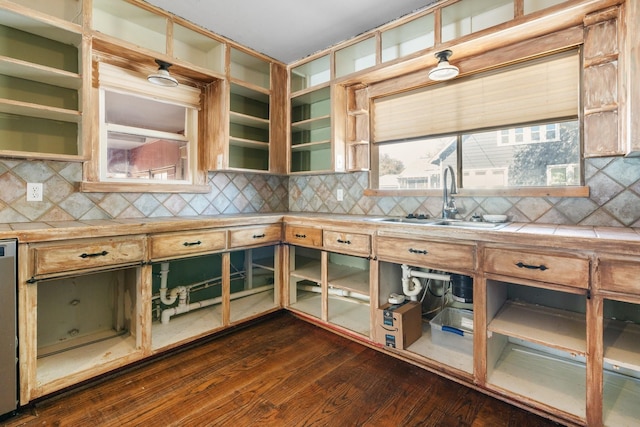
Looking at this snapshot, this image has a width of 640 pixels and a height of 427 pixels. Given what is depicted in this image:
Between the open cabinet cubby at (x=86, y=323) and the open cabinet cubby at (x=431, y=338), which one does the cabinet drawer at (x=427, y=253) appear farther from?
the open cabinet cubby at (x=86, y=323)

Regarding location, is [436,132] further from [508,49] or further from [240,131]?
[240,131]

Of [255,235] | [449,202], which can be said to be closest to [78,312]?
[255,235]

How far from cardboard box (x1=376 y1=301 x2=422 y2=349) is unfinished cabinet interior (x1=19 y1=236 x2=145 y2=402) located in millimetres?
1613

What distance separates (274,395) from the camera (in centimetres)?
178

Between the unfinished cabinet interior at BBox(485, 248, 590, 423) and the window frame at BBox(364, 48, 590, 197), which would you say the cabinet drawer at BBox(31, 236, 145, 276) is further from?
the unfinished cabinet interior at BBox(485, 248, 590, 423)

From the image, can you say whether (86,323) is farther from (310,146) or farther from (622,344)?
(622,344)

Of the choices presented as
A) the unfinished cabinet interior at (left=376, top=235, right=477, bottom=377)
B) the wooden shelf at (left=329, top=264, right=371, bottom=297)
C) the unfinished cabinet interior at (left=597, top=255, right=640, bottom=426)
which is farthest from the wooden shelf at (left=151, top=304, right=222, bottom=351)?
the unfinished cabinet interior at (left=597, top=255, right=640, bottom=426)

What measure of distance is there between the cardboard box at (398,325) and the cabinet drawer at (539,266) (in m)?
0.68

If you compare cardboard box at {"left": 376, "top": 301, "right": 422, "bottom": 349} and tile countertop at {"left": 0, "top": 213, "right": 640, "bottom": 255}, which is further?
cardboard box at {"left": 376, "top": 301, "right": 422, "bottom": 349}

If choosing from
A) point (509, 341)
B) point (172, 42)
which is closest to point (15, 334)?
point (172, 42)

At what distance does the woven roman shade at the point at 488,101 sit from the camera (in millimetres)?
2012

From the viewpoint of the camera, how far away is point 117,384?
1.88 metres

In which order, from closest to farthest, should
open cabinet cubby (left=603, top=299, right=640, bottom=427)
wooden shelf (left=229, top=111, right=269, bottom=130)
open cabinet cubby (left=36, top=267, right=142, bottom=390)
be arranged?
open cabinet cubby (left=603, top=299, right=640, bottom=427)
open cabinet cubby (left=36, top=267, right=142, bottom=390)
wooden shelf (left=229, top=111, right=269, bottom=130)

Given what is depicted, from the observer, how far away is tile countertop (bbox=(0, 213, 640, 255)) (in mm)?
1446
